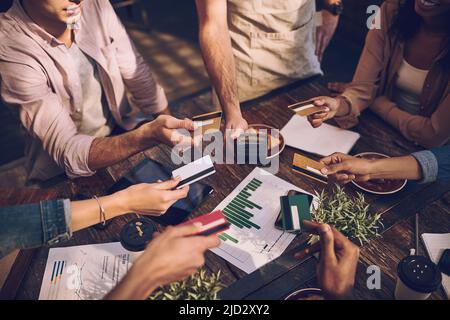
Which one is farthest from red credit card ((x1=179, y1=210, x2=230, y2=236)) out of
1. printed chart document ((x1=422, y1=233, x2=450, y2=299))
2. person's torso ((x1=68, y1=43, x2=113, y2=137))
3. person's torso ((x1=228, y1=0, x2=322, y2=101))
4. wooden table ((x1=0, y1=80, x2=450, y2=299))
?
person's torso ((x1=228, y1=0, x2=322, y2=101))

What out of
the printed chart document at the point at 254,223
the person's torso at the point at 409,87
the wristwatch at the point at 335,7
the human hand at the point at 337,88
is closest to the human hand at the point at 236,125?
the printed chart document at the point at 254,223

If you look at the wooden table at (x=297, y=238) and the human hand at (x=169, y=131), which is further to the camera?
the human hand at (x=169, y=131)

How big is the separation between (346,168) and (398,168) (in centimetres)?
25

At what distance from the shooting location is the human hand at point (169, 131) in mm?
1726

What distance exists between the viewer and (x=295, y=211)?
1.50 metres

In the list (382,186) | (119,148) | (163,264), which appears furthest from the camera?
(119,148)

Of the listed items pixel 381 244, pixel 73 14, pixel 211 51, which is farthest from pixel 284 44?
pixel 381 244

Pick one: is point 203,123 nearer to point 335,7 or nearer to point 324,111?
point 324,111

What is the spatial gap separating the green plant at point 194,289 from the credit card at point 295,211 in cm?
38

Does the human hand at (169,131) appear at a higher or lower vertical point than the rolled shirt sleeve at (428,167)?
higher

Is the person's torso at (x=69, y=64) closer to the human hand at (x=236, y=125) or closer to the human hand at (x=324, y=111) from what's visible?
the human hand at (x=236, y=125)

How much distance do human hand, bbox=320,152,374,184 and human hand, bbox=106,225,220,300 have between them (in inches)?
27.2

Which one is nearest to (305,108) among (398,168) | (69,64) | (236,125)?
(236,125)
